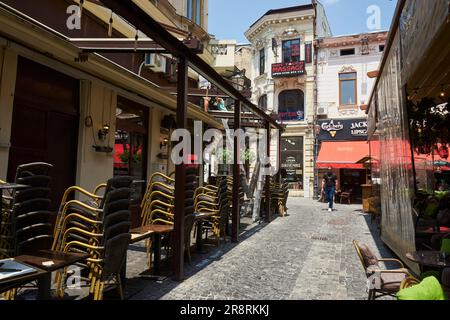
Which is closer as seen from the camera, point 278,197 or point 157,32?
point 157,32

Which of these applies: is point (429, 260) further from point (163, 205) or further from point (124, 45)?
point (124, 45)

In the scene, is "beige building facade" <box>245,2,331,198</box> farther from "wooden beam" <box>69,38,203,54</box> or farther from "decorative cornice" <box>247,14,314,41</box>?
"wooden beam" <box>69,38,203,54</box>

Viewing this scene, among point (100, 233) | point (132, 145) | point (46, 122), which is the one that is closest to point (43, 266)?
point (100, 233)

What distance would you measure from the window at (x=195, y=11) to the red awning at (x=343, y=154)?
408 inches

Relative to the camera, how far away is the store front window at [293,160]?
2231 cm

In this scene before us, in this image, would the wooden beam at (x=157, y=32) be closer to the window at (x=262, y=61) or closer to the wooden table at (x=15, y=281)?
the wooden table at (x=15, y=281)

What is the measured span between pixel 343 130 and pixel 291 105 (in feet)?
13.5

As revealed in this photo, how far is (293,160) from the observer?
886 inches

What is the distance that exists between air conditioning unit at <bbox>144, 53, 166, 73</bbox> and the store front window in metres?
14.0

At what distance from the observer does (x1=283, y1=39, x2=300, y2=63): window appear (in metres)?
22.7

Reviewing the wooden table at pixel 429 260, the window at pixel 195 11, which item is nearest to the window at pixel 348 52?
the window at pixel 195 11
